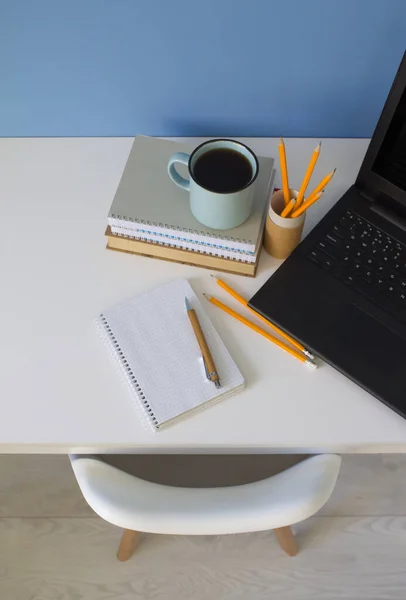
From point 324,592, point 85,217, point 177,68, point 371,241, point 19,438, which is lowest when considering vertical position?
point 324,592

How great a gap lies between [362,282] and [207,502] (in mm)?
362

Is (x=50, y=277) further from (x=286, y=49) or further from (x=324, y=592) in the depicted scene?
(x=324, y=592)

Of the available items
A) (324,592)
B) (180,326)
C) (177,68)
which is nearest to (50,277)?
(180,326)

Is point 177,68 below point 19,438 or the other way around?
the other way around

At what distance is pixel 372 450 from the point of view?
801 mm

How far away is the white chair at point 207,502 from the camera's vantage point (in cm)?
73

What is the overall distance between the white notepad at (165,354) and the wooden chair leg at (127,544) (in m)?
0.56

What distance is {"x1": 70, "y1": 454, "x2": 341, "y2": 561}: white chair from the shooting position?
73 centimetres

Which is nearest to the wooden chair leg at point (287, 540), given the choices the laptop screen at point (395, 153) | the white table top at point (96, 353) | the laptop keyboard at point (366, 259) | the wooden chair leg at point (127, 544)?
the wooden chair leg at point (127, 544)

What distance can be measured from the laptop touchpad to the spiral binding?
26cm

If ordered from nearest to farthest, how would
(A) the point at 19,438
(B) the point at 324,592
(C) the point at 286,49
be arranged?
(A) the point at 19,438 < (C) the point at 286,49 < (B) the point at 324,592

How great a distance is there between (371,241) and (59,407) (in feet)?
1.60

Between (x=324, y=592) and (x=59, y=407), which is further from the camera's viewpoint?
(x=324, y=592)

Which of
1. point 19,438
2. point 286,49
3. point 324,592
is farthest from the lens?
point 324,592
